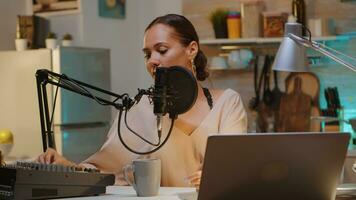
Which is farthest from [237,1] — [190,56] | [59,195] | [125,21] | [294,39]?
[59,195]

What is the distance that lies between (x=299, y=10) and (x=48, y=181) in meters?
3.10

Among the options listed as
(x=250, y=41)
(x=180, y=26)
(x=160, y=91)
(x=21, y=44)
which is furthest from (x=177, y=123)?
(x=21, y=44)

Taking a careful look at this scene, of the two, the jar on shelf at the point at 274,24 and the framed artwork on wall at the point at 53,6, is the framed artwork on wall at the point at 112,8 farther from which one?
the jar on shelf at the point at 274,24

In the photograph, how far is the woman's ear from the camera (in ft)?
8.63

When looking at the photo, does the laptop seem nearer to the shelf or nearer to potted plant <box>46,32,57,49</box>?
the shelf

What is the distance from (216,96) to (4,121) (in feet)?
8.67

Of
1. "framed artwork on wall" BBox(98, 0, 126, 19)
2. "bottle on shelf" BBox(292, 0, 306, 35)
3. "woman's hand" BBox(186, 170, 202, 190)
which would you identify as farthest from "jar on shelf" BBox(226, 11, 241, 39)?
"woman's hand" BBox(186, 170, 202, 190)

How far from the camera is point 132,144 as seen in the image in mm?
2414

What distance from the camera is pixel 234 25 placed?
4660 millimetres

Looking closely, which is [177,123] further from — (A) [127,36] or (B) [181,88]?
(A) [127,36]

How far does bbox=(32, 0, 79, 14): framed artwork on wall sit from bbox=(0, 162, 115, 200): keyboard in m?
3.15

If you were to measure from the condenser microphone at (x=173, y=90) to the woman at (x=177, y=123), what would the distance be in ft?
1.55

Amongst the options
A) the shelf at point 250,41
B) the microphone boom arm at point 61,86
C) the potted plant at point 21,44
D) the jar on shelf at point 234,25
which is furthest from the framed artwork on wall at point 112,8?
the microphone boom arm at point 61,86

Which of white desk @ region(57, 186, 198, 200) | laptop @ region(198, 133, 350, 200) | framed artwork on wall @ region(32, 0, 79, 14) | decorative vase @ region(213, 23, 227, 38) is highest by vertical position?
framed artwork on wall @ region(32, 0, 79, 14)
